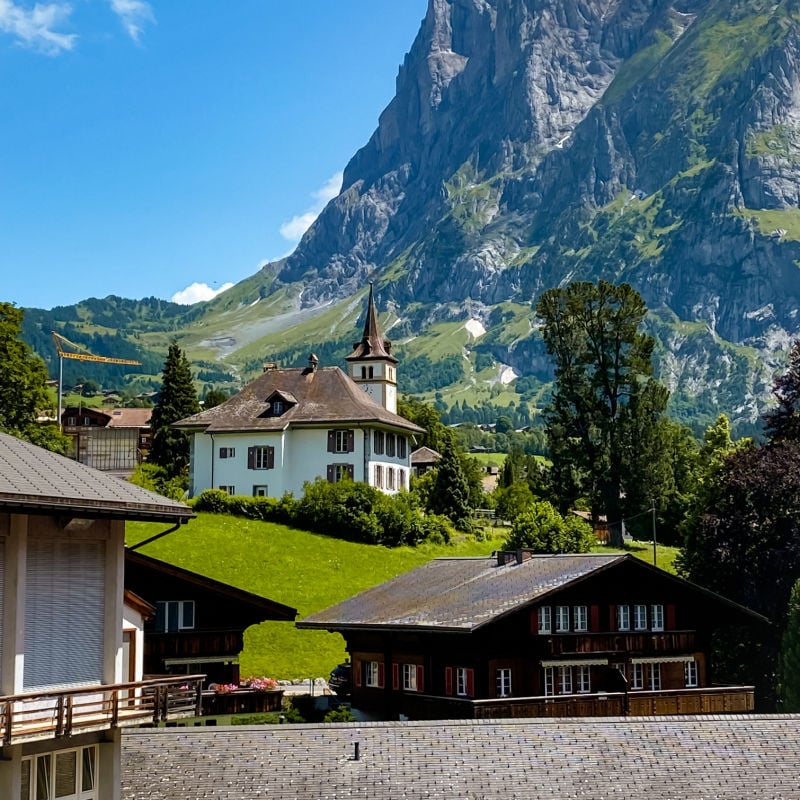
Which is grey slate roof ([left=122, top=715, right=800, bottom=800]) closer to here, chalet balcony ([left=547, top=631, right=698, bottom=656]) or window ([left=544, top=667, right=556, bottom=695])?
window ([left=544, top=667, right=556, bottom=695])

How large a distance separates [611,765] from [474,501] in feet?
194

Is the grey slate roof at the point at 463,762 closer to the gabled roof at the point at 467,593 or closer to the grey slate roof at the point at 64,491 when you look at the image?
the grey slate roof at the point at 64,491

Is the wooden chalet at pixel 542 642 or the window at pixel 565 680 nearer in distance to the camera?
the wooden chalet at pixel 542 642

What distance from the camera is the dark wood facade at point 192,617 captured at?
41719 millimetres

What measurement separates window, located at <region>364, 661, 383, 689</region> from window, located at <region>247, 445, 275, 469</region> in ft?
133

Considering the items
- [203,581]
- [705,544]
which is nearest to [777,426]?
[705,544]

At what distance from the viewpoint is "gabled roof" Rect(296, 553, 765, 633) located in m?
43.4

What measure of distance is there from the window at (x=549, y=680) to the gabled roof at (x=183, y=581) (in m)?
8.91

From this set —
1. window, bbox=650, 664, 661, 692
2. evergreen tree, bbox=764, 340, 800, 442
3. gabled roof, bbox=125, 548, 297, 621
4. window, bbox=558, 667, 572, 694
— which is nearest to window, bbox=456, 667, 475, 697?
window, bbox=558, 667, 572, 694

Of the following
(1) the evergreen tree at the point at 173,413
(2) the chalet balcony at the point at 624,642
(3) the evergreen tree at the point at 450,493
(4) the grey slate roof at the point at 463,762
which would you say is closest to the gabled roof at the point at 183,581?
(2) the chalet balcony at the point at 624,642

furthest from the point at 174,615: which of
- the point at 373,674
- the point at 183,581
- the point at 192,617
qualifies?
the point at 373,674

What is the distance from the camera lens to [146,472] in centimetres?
8869

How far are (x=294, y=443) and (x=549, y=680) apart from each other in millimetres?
44595

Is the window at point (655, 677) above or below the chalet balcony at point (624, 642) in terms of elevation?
below
